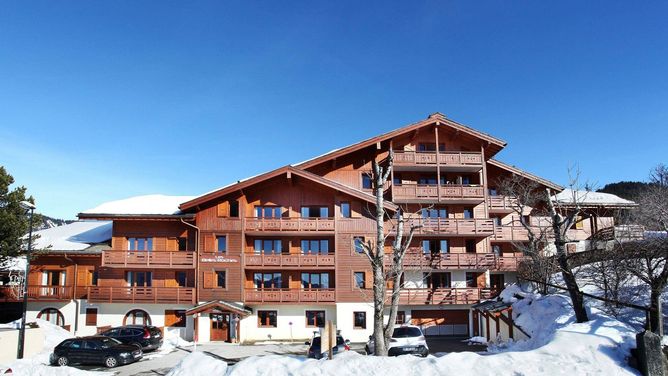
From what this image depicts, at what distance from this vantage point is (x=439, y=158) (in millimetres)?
39188

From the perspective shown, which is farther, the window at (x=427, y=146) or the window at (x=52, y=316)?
the window at (x=427, y=146)

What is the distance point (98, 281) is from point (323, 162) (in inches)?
749

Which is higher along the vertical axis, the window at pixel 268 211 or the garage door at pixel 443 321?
the window at pixel 268 211

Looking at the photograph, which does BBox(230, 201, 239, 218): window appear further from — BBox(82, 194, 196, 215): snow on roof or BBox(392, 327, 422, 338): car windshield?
BBox(392, 327, 422, 338): car windshield

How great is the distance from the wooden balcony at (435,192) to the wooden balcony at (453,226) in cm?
177

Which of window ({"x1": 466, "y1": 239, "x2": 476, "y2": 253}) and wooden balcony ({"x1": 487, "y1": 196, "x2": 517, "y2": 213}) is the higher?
wooden balcony ({"x1": 487, "y1": 196, "x2": 517, "y2": 213})

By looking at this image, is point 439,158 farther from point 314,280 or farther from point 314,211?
point 314,280

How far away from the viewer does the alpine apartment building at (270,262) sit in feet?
116

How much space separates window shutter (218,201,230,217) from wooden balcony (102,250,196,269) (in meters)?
3.53

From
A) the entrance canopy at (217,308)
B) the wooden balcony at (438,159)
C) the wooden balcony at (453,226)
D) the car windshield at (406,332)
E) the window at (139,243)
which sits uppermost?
the wooden balcony at (438,159)

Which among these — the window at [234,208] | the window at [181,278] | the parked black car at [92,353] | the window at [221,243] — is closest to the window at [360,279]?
the window at [221,243]

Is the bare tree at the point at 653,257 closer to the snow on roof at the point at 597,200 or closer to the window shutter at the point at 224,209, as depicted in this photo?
the snow on roof at the point at 597,200

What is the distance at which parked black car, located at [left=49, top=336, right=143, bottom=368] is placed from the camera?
25109 mm

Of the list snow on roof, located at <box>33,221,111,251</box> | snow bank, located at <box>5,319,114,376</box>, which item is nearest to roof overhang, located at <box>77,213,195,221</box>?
snow on roof, located at <box>33,221,111,251</box>
